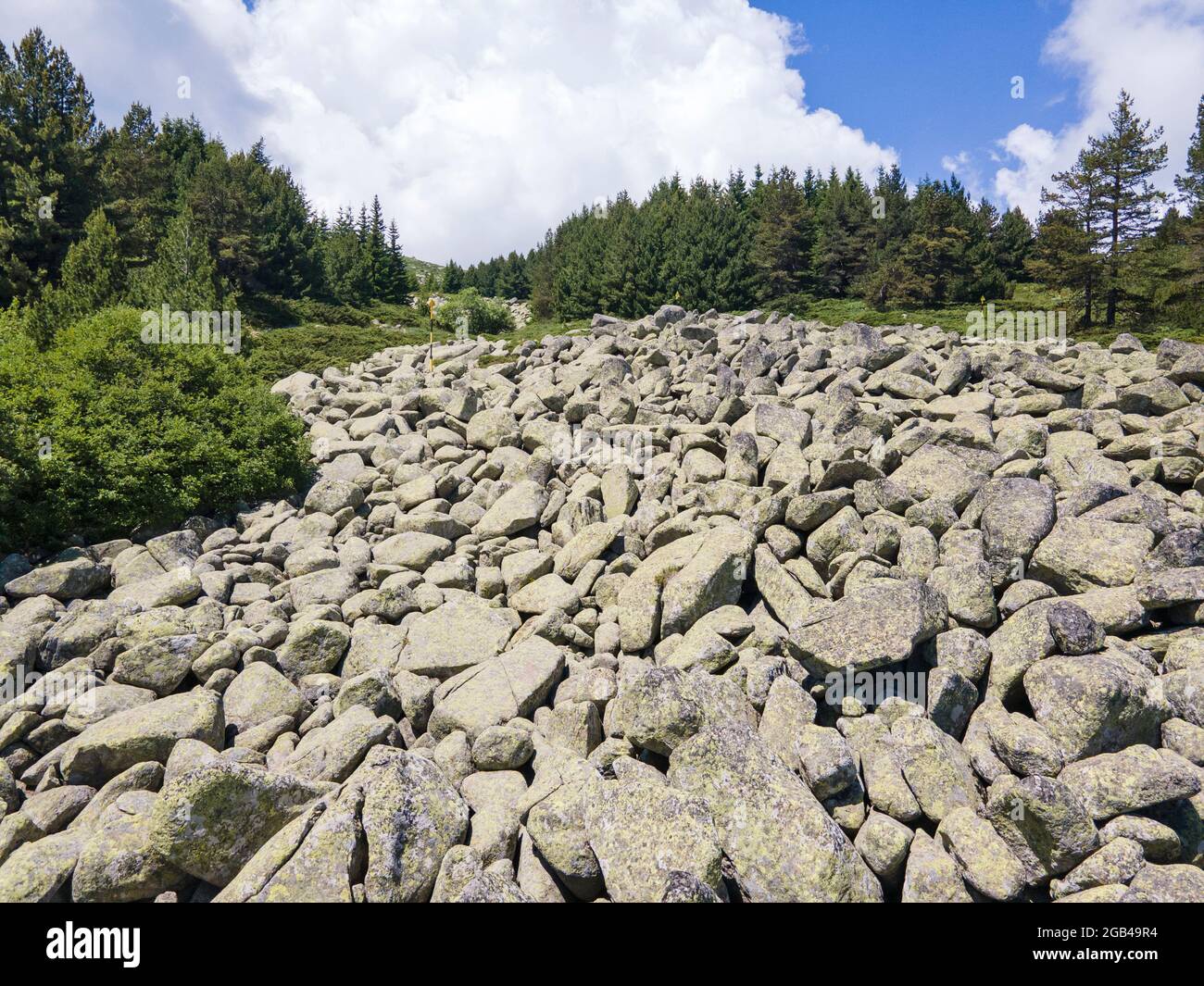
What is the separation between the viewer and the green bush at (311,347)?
28.0m

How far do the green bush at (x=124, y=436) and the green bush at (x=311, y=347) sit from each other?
8622mm

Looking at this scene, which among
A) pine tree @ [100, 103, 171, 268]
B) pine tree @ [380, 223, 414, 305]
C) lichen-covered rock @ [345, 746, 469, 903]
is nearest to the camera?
lichen-covered rock @ [345, 746, 469, 903]

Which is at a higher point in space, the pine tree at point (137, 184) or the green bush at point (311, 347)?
the pine tree at point (137, 184)

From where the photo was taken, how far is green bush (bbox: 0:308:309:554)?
12.9 meters

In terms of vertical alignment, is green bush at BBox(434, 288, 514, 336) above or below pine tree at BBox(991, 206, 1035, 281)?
below

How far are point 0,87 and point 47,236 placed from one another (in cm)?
1084

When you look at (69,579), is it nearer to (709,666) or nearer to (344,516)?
(344,516)

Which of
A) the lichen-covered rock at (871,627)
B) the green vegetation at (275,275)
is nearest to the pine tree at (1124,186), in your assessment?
the green vegetation at (275,275)

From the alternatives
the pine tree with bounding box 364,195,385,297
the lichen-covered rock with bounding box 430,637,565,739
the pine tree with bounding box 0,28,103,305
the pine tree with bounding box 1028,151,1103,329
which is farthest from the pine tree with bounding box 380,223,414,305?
the lichen-covered rock with bounding box 430,637,565,739

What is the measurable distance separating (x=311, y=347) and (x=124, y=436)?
71.4ft

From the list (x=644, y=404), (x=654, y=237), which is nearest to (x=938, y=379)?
(x=644, y=404)

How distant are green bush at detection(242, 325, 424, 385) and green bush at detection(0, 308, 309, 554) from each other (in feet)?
28.3

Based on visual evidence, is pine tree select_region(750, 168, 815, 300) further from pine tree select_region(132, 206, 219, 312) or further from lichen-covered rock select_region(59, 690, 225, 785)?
lichen-covered rock select_region(59, 690, 225, 785)

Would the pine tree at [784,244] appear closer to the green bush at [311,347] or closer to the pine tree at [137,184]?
the green bush at [311,347]
